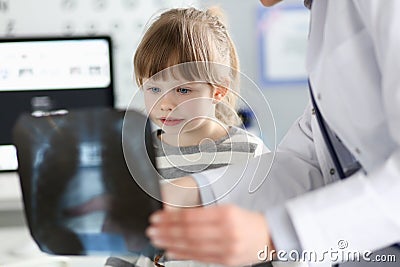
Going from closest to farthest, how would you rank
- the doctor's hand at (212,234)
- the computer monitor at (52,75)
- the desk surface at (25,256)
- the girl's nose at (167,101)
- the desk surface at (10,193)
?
the doctor's hand at (212,234), the girl's nose at (167,101), the desk surface at (25,256), the computer monitor at (52,75), the desk surface at (10,193)

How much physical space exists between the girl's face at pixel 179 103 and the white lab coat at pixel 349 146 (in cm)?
5

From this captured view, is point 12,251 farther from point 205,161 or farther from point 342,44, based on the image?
point 342,44

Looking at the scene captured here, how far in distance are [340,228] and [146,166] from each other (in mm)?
132

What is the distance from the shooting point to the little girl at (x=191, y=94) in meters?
0.59

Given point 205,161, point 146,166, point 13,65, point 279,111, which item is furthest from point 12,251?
point 279,111

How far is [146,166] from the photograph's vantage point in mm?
467

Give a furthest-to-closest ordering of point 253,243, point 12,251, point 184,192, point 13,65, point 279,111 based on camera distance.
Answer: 1. point 279,111
2. point 13,65
3. point 12,251
4. point 184,192
5. point 253,243

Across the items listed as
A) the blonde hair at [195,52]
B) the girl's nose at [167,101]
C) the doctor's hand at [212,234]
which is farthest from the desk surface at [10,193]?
the doctor's hand at [212,234]

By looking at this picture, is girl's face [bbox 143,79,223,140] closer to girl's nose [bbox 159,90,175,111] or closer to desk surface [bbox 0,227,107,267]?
girl's nose [bbox 159,90,175,111]

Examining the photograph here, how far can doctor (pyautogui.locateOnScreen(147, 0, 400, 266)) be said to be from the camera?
408 mm

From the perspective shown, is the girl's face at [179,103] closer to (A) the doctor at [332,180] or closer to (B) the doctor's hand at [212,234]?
(A) the doctor at [332,180]

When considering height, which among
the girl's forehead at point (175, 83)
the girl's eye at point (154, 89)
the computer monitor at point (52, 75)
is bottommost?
the computer monitor at point (52, 75)

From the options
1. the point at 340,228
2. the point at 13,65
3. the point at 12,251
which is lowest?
the point at 12,251

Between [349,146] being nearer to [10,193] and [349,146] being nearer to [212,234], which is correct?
[212,234]
